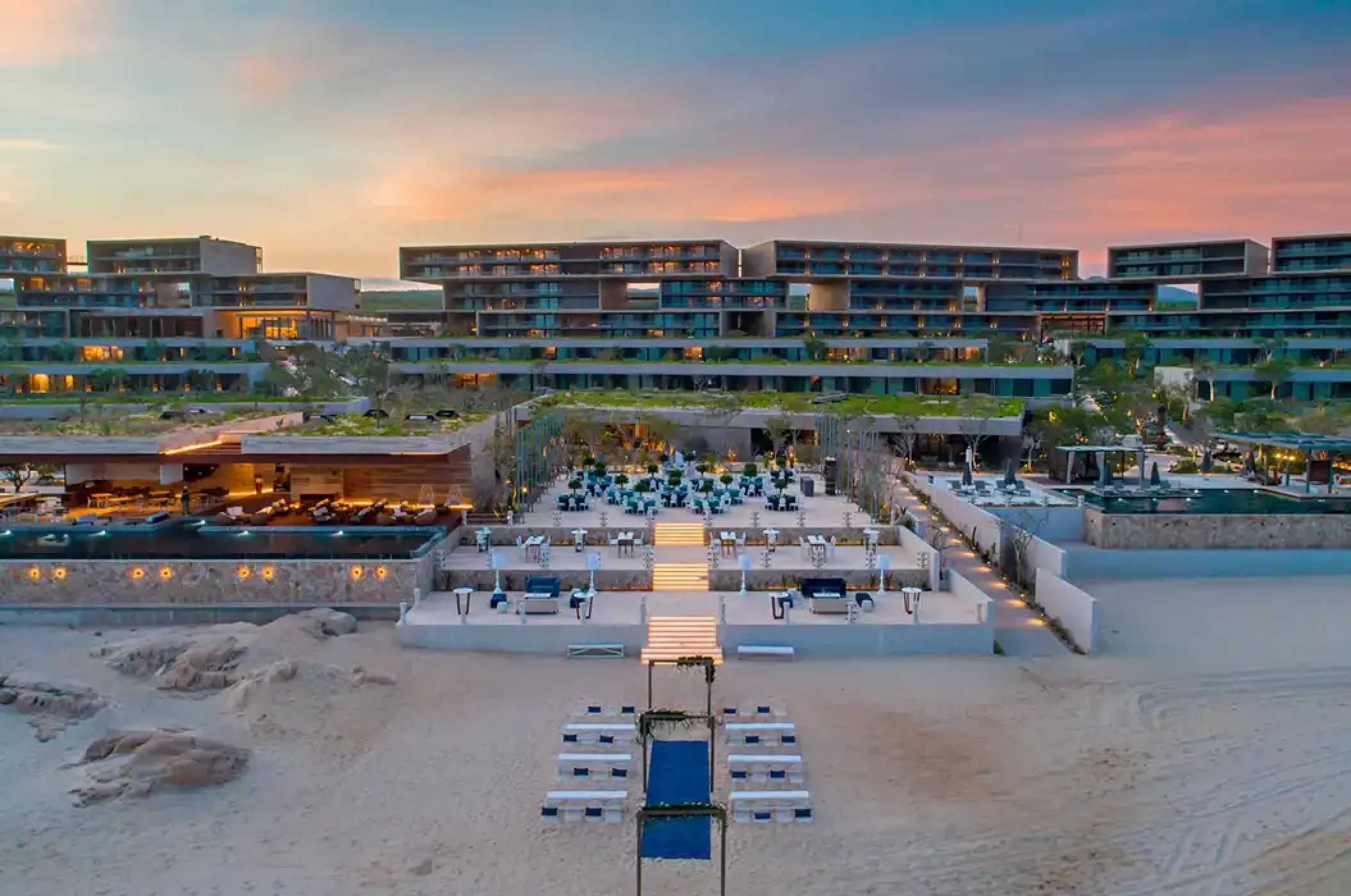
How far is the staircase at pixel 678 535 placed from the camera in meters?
24.3

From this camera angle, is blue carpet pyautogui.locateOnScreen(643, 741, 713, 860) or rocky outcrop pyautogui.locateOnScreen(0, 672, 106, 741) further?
rocky outcrop pyautogui.locateOnScreen(0, 672, 106, 741)

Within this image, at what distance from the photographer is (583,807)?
1227 cm

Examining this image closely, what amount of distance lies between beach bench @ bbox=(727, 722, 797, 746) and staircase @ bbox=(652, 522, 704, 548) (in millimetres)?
9719

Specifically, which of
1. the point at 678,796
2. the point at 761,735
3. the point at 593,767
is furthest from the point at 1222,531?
the point at 678,796

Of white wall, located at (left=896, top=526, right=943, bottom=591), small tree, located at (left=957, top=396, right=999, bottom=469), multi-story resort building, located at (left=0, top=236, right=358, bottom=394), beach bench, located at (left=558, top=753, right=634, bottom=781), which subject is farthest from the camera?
multi-story resort building, located at (left=0, top=236, right=358, bottom=394)

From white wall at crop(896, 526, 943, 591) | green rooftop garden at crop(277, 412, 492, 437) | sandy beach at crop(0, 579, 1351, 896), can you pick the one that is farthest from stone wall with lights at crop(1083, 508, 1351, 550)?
green rooftop garden at crop(277, 412, 492, 437)

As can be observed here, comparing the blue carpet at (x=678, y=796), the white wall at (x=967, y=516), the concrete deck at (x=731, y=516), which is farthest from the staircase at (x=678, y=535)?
the blue carpet at (x=678, y=796)

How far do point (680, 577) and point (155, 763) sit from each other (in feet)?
36.4

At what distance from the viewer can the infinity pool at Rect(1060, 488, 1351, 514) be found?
25.5 m

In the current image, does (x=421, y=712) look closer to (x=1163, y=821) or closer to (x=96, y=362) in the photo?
(x=1163, y=821)

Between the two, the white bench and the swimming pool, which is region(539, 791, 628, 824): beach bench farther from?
the swimming pool

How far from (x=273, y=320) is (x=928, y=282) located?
58.6 m

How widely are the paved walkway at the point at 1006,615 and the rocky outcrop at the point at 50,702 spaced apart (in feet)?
53.8

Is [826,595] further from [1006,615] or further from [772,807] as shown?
[772,807]
